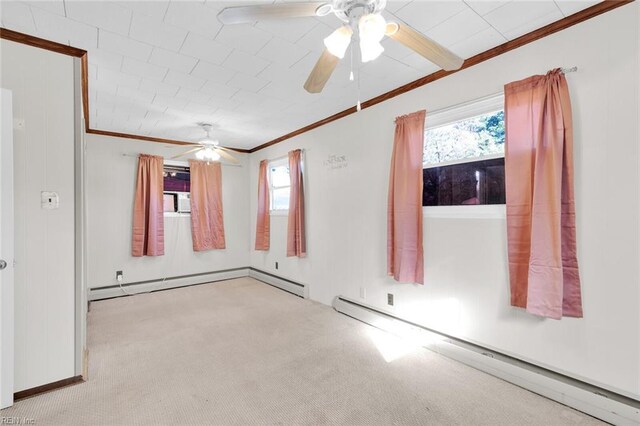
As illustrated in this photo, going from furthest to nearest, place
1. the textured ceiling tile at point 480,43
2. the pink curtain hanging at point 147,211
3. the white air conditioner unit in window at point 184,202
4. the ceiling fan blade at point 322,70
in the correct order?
the white air conditioner unit in window at point 184,202, the pink curtain hanging at point 147,211, the textured ceiling tile at point 480,43, the ceiling fan blade at point 322,70

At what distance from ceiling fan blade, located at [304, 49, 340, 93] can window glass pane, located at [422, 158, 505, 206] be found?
1604 millimetres

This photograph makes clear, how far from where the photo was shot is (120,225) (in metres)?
4.77

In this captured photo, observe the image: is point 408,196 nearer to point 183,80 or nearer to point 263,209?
point 183,80

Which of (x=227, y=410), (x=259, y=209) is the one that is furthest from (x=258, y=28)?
(x=259, y=209)

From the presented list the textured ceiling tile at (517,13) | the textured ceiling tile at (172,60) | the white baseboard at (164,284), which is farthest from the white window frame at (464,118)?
the white baseboard at (164,284)

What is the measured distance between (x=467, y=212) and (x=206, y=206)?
14.5 ft

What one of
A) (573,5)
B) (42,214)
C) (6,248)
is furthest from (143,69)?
(573,5)

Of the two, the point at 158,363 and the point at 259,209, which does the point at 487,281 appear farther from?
the point at 259,209

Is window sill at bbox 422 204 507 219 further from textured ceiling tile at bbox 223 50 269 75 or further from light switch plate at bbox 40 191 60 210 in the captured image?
light switch plate at bbox 40 191 60 210

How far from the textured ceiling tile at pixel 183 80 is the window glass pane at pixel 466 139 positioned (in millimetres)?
2316

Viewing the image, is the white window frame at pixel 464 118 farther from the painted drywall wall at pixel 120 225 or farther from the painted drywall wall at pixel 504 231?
the painted drywall wall at pixel 120 225

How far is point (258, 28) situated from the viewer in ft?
6.82

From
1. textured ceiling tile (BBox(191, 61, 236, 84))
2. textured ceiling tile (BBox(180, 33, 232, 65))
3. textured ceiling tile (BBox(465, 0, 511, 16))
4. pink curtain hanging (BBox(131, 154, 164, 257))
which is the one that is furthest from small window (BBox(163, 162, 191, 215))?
textured ceiling tile (BBox(465, 0, 511, 16))

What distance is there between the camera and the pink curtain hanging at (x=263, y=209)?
5.44 meters
